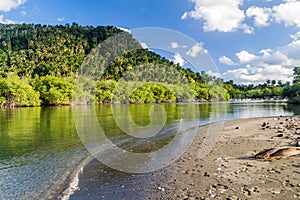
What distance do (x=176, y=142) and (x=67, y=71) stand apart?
140934 millimetres

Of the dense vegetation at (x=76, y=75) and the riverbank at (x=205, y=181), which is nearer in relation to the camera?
the riverbank at (x=205, y=181)

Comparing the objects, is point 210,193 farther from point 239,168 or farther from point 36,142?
point 36,142

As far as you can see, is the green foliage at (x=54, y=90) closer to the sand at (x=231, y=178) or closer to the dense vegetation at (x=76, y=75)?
the dense vegetation at (x=76, y=75)

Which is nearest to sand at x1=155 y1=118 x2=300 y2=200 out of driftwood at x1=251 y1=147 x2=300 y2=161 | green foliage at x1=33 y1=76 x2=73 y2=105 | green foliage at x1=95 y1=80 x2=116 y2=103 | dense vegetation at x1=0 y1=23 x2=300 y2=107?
driftwood at x1=251 y1=147 x2=300 y2=161

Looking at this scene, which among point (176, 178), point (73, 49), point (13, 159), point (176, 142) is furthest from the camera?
point (73, 49)

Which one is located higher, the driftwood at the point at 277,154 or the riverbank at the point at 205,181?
the driftwood at the point at 277,154

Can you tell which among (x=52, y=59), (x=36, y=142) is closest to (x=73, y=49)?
(x=52, y=59)

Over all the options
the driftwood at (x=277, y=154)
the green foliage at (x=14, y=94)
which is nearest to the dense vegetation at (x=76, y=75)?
the green foliage at (x=14, y=94)

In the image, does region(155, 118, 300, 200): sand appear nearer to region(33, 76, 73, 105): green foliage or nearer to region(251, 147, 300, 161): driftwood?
region(251, 147, 300, 161): driftwood

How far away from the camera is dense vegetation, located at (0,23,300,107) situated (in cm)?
8050

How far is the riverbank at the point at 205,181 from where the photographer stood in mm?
8016

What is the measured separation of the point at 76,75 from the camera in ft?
464

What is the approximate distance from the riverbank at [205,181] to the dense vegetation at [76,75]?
1669 inches

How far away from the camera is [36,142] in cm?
1906
